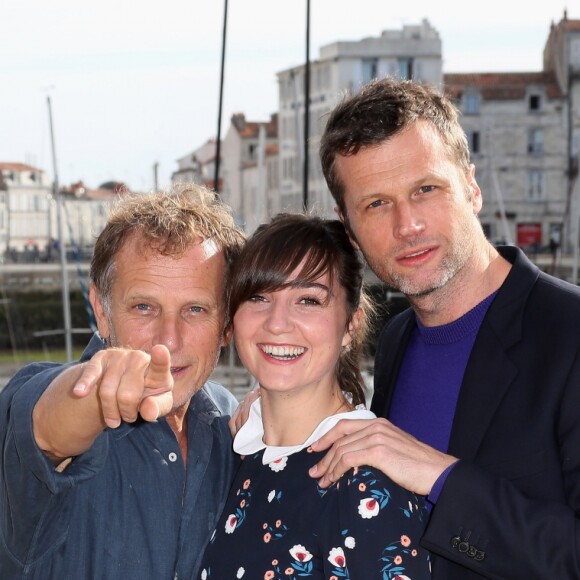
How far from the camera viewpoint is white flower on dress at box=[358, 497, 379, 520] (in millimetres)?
2103

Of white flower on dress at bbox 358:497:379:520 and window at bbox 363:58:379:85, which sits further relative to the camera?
window at bbox 363:58:379:85

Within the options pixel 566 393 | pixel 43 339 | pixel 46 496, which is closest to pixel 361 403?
pixel 566 393

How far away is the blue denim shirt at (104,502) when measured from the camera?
2.15 meters

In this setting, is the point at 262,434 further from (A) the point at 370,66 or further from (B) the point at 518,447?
(A) the point at 370,66

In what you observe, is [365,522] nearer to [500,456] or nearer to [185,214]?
[500,456]

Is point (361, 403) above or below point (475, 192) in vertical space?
below

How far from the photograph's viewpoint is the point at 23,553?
2.24 m

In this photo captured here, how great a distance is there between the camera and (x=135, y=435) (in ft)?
8.04

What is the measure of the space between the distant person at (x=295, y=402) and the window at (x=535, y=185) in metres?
42.9

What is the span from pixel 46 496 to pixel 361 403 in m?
0.81

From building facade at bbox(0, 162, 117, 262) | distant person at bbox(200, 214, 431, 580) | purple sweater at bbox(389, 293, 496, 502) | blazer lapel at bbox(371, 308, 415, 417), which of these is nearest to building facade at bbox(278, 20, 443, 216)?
building facade at bbox(0, 162, 117, 262)

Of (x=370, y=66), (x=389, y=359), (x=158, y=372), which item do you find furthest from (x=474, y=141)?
(x=158, y=372)

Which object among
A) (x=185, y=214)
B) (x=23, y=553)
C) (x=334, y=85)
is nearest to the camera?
(x=23, y=553)

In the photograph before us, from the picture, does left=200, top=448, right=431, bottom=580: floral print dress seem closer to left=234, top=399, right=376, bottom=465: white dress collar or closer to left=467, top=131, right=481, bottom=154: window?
left=234, top=399, right=376, bottom=465: white dress collar
